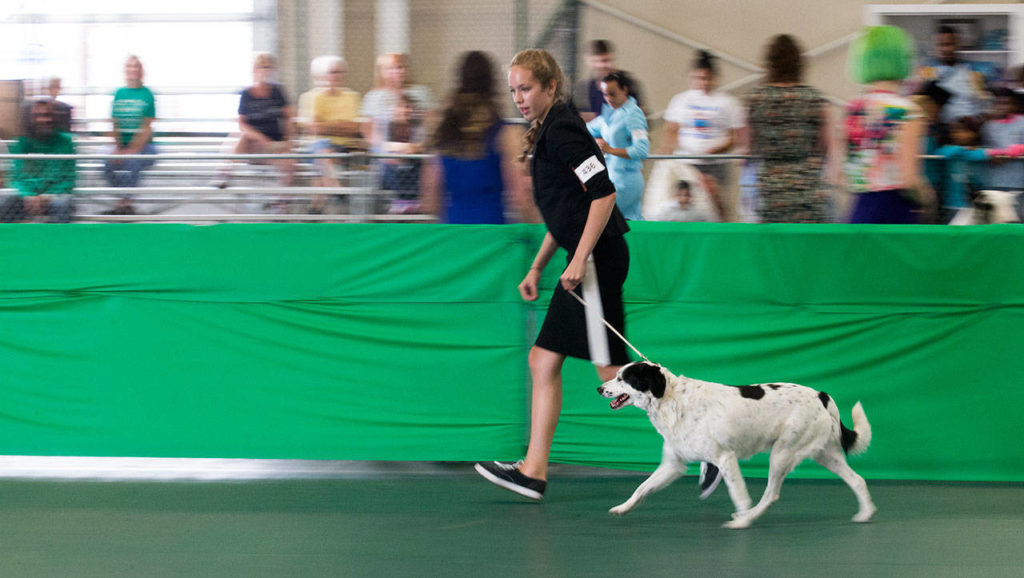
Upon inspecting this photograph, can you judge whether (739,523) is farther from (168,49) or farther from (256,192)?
(168,49)

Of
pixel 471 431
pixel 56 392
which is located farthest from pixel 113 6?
pixel 471 431

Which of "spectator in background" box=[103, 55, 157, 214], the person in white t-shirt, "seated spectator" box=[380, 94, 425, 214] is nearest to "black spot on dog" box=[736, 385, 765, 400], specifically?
"seated spectator" box=[380, 94, 425, 214]

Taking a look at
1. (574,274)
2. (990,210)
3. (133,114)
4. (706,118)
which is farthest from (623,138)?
(133,114)

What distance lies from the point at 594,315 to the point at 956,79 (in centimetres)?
Result: 432

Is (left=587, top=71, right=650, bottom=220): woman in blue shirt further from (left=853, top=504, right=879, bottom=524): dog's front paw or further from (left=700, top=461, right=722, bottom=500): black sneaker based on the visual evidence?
(left=853, top=504, right=879, bottom=524): dog's front paw

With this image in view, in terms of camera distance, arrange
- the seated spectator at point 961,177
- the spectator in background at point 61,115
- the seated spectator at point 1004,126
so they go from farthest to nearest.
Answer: the seated spectator at point 1004,126 → the spectator in background at point 61,115 → the seated spectator at point 961,177

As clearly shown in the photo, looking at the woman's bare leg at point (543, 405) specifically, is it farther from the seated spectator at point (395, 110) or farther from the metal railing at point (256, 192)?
the seated spectator at point (395, 110)

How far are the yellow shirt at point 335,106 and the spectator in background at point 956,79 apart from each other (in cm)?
380

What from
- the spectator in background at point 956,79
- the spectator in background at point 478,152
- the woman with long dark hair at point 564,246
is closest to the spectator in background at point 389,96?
the spectator in background at point 478,152

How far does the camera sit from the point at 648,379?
12.9 feet

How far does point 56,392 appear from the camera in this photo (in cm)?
476

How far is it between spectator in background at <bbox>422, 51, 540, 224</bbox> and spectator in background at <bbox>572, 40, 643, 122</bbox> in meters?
2.00

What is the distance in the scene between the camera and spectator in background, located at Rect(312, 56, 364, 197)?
671 cm

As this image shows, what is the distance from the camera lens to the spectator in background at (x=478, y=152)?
4.89m
